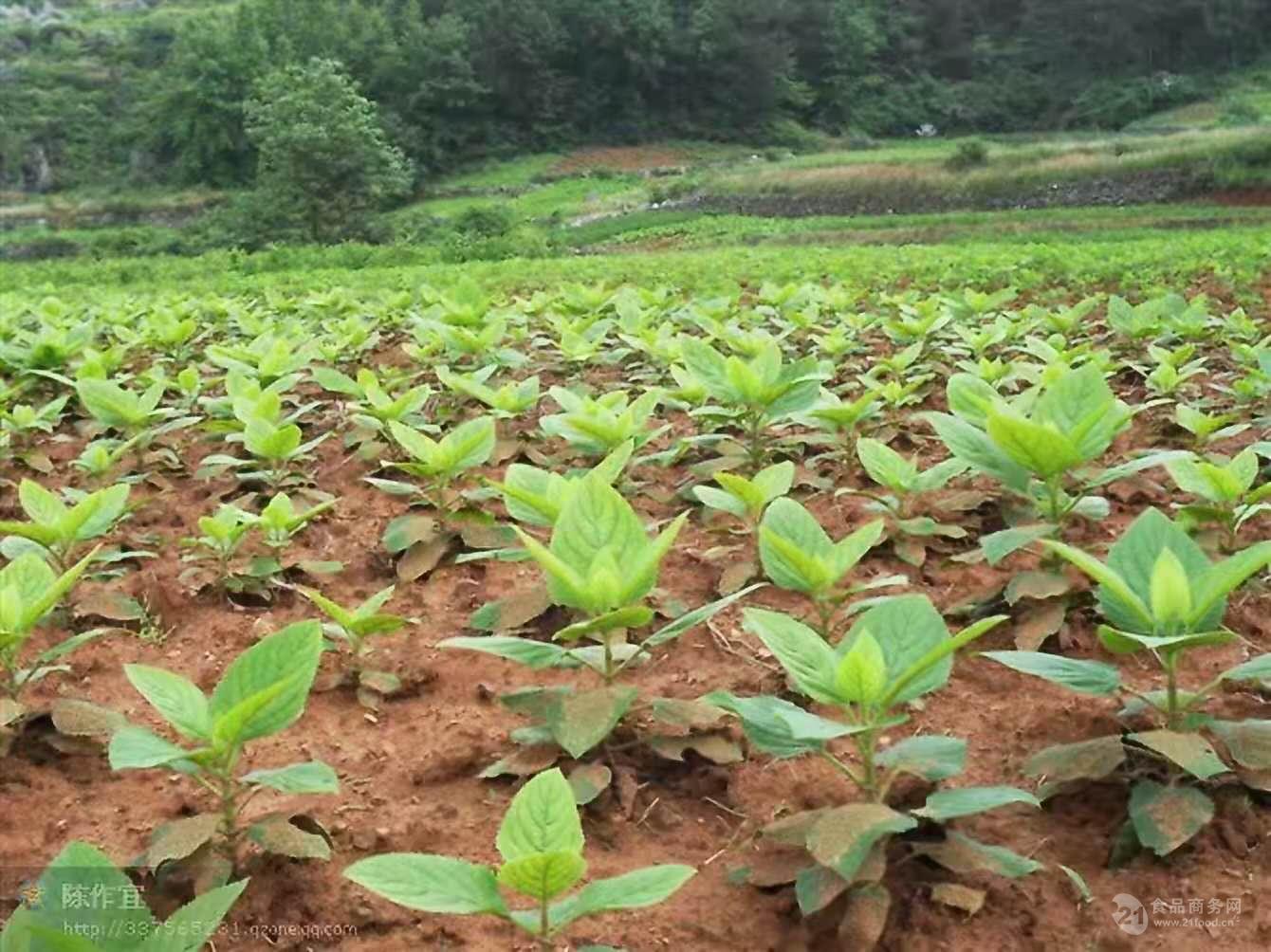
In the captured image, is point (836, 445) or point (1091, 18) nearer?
point (836, 445)

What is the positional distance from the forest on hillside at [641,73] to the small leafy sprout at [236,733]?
2014 inches

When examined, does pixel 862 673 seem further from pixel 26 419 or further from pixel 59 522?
pixel 26 419

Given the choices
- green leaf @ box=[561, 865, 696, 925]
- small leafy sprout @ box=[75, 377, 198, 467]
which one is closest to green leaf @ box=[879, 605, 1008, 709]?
green leaf @ box=[561, 865, 696, 925]

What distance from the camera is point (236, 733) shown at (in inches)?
58.4

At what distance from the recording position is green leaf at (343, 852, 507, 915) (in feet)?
4.04

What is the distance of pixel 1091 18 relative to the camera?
50.8 m

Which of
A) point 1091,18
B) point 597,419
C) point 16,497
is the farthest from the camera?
point 1091,18

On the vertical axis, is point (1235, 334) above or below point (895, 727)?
below

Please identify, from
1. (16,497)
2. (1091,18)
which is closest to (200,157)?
(1091,18)

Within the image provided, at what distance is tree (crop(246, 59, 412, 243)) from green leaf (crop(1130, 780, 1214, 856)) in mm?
29925

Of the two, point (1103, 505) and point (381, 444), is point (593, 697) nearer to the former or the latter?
point (1103, 505)

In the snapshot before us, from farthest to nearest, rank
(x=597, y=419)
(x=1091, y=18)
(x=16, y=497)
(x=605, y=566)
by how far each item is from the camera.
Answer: (x=1091, y=18), (x=16, y=497), (x=597, y=419), (x=605, y=566)

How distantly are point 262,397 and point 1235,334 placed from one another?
3.87 m

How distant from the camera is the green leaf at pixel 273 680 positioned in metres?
1.48
